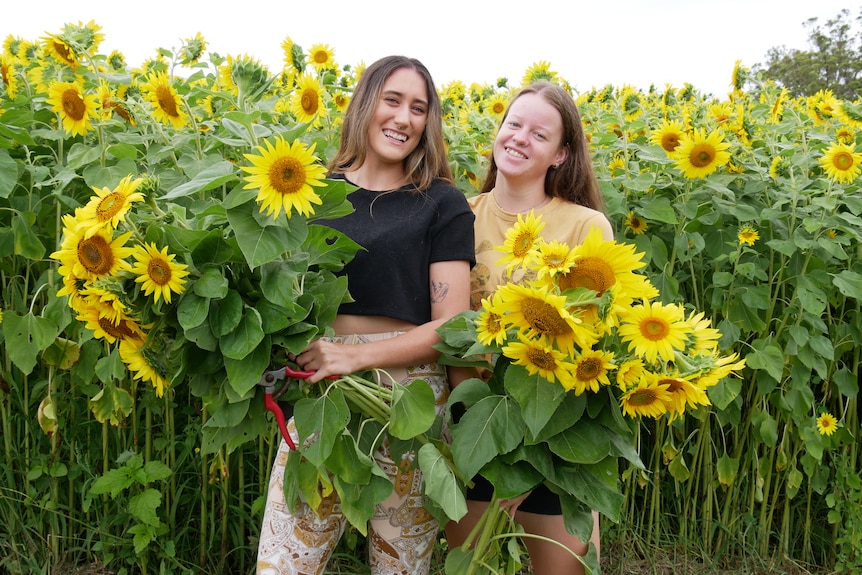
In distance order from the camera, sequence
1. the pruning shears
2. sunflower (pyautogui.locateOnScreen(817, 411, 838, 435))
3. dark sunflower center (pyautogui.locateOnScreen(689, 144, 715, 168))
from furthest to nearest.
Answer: sunflower (pyautogui.locateOnScreen(817, 411, 838, 435))
dark sunflower center (pyautogui.locateOnScreen(689, 144, 715, 168))
the pruning shears

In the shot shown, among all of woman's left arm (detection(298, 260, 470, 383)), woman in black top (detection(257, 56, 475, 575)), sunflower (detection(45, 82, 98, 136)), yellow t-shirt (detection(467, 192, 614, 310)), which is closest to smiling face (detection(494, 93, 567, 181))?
yellow t-shirt (detection(467, 192, 614, 310))

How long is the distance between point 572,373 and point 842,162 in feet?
5.81

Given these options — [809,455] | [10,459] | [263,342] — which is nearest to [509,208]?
[263,342]

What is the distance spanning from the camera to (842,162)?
96.7 inches

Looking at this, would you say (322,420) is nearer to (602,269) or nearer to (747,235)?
(602,269)

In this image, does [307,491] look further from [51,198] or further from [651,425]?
[651,425]

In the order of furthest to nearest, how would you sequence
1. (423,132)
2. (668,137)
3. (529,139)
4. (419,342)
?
1. (668,137)
2. (529,139)
3. (423,132)
4. (419,342)

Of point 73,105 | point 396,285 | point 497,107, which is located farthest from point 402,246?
point 497,107

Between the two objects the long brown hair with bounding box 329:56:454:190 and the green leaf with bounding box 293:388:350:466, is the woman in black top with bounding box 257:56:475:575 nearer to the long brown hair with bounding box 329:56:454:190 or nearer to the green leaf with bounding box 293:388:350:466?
the long brown hair with bounding box 329:56:454:190

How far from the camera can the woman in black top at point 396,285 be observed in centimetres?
168

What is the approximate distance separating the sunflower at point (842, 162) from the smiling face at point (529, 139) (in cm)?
108

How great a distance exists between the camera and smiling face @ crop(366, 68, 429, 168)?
1.78 metres

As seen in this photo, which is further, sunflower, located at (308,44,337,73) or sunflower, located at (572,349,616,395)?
→ sunflower, located at (308,44,337,73)

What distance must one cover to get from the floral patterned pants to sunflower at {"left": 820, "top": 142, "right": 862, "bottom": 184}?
162 cm
